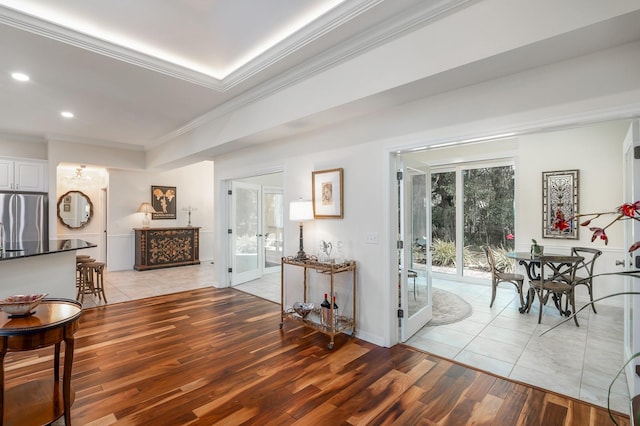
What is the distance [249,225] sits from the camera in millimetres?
6277

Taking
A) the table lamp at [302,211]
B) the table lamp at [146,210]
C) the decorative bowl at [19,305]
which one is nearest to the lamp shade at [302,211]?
the table lamp at [302,211]

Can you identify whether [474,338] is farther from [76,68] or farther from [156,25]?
[76,68]

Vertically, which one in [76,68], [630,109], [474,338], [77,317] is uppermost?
[76,68]

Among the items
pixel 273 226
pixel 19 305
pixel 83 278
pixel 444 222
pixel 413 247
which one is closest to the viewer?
pixel 19 305

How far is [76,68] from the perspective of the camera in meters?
3.20

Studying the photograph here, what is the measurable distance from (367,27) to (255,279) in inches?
198

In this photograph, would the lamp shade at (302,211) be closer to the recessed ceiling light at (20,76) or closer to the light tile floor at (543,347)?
the light tile floor at (543,347)

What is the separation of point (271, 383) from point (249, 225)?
3974 mm

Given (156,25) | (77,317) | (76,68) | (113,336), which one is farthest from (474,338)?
(76,68)

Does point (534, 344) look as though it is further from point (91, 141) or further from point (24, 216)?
point (24, 216)

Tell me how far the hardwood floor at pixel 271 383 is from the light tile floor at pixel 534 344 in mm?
226

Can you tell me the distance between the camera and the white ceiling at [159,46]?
98.9 inches

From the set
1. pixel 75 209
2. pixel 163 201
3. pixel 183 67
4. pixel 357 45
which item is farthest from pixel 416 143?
pixel 75 209

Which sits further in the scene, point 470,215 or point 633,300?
point 470,215
